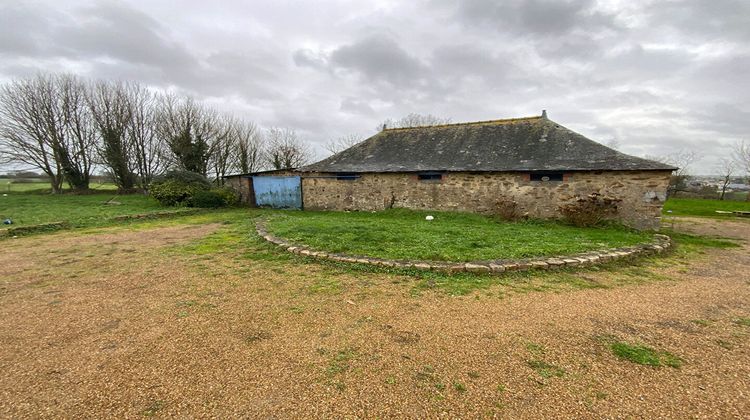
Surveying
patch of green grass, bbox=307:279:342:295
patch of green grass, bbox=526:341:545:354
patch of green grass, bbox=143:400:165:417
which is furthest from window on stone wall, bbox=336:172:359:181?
patch of green grass, bbox=143:400:165:417

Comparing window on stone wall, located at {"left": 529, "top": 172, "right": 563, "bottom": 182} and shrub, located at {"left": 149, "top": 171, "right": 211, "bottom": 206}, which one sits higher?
window on stone wall, located at {"left": 529, "top": 172, "right": 563, "bottom": 182}

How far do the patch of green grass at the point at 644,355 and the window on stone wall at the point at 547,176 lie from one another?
9.33 m

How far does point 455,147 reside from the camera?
14500 millimetres

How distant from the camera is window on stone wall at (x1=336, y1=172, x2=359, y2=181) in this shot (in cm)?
1453

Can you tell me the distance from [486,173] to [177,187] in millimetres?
15480

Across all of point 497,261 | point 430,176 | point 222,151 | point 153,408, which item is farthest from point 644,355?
point 222,151

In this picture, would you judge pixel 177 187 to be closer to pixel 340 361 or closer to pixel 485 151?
pixel 485 151

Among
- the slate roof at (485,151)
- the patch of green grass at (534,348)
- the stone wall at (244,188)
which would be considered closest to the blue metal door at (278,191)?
the stone wall at (244,188)

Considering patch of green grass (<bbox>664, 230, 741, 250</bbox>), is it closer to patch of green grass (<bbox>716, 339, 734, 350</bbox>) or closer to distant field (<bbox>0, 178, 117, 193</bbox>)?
patch of green grass (<bbox>716, 339, 734, 350</bbox>)

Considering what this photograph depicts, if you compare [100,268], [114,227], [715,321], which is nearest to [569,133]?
[715,321]

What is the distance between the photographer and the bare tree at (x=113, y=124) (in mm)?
21953

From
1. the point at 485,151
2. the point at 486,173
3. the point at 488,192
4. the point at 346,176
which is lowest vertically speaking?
the point at 488,192

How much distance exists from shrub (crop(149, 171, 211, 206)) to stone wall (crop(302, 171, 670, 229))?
5969 millimetres

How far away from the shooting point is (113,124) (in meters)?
22.3
